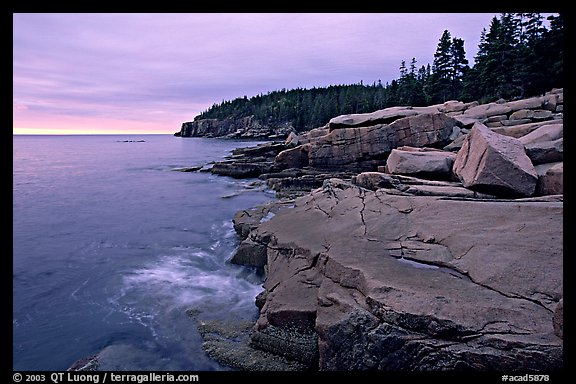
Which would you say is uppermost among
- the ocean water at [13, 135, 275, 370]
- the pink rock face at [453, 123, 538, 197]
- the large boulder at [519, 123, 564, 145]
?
the large boulder at [519, 123, 564, 145]

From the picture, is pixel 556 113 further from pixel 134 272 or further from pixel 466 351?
pixel 134 272

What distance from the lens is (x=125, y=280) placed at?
9.10 meters

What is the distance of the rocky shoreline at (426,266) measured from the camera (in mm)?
3639

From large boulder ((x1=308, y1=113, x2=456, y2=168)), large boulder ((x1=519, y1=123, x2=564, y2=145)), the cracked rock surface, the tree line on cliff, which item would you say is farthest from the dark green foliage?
the cracked rock surface

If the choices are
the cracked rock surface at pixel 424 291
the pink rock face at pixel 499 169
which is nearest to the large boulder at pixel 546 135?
the pink rock face at pixel 499 169

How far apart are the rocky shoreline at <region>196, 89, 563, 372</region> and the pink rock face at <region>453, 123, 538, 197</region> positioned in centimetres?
3

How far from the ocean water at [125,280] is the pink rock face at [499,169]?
219 inches

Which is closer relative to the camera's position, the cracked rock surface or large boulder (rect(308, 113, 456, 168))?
the cracked rock surface

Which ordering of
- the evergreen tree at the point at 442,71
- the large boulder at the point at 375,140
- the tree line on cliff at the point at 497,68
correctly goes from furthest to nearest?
the evergreen tree at the point at 442,71
the tree line on cliff at the point at 497,68
the large boulder at the point at 375,140

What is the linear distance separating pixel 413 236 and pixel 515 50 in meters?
34.0

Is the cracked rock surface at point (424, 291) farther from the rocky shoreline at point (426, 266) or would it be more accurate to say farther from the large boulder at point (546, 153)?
the large boulder at point (546, 153)

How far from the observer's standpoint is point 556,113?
17844 millimetres

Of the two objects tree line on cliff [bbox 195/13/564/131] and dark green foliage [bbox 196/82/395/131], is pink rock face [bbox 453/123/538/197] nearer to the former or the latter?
tree line on cliff [bbox 195/13/564/131]

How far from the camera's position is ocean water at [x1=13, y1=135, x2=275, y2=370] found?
20.2 ft
